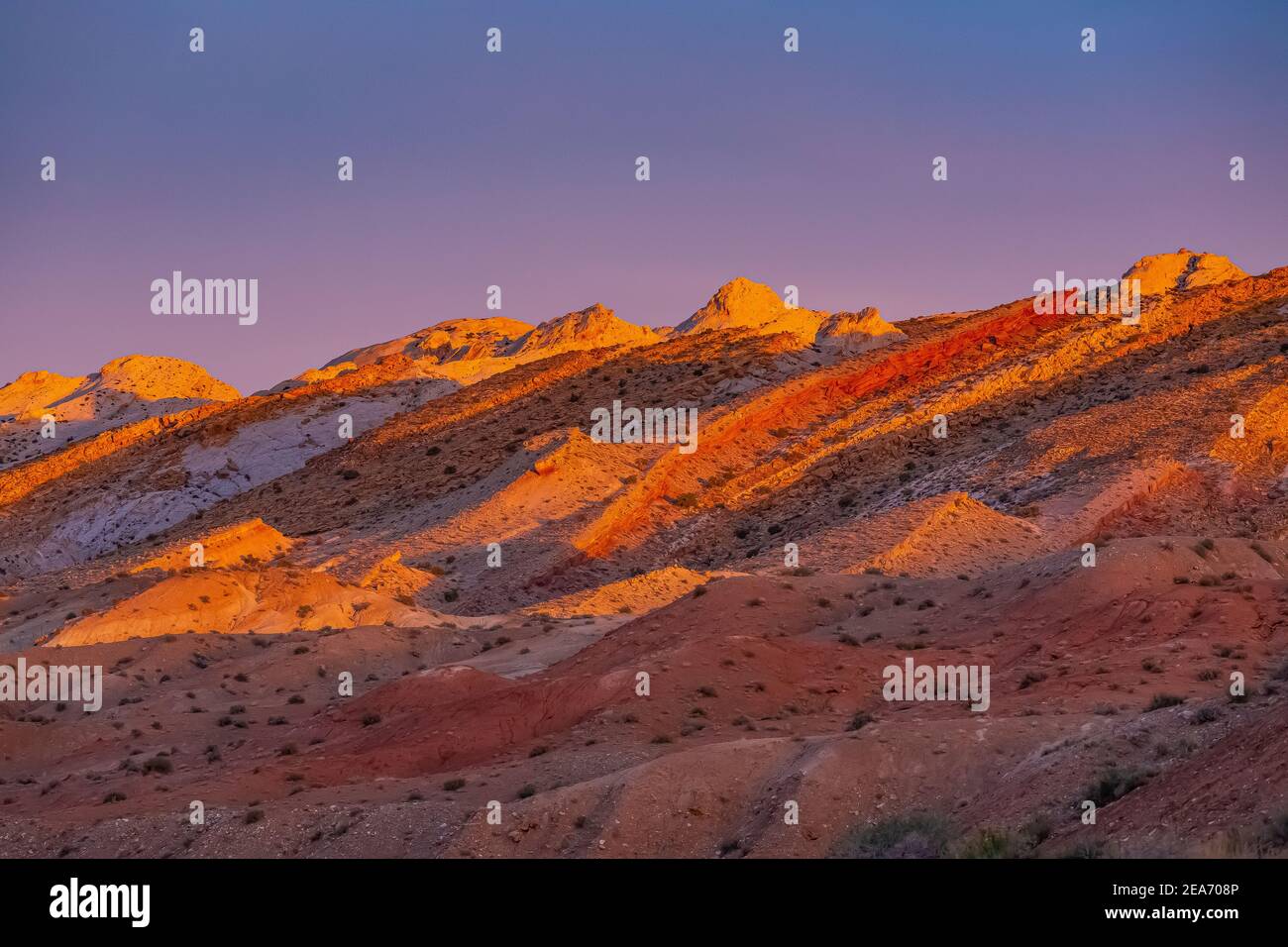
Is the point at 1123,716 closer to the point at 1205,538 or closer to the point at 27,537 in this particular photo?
the point at 1205,538

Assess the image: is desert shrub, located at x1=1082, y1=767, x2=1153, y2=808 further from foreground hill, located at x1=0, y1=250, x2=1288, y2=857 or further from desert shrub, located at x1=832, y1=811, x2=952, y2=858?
desert shrub, located at x1=832, y1=811, x2=952, y2=858

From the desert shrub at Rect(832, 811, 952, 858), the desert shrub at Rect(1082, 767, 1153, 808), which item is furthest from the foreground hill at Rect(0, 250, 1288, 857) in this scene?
the desert shrub at Rect(1082, 767, 1153, 808)

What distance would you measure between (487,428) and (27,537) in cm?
1897

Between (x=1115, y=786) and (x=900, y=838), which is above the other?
(x=1115, y=786)

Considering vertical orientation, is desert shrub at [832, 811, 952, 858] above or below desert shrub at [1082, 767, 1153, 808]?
below

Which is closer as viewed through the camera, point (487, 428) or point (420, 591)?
point (420, 591)

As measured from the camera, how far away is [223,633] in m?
31.9

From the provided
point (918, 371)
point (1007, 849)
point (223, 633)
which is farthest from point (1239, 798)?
point (918, 371)

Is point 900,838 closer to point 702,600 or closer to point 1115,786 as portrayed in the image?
point 1115,786

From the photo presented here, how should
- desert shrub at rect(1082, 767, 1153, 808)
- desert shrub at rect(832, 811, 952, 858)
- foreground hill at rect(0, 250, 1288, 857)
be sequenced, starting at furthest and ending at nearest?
1. foreground hill at rect(0, 250, 1288, 857)
2. desert shrub at rect(832, 811, 952, 858)
3. desert shrub at rect(1082, 767, 1153, 808)

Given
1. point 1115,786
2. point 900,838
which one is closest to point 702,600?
point 900,838

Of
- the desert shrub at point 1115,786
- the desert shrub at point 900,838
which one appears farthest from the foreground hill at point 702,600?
the desert shrub at point 1115,786

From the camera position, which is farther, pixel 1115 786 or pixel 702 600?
pixel 702 600

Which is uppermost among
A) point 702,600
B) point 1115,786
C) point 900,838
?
point 702,600
